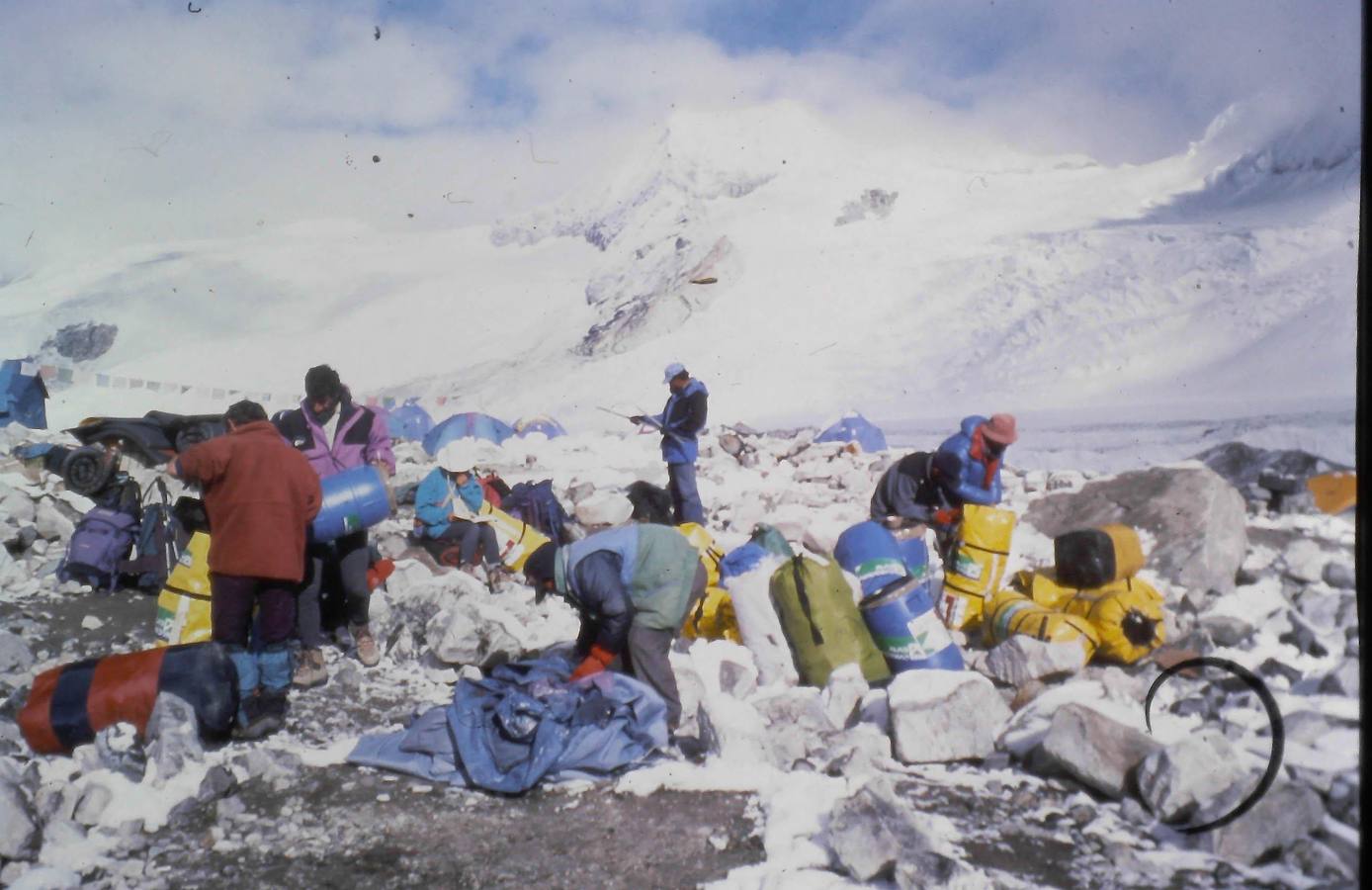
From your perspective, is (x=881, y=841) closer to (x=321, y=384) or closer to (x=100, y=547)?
(x=321, y=384)

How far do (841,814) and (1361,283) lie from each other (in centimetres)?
220

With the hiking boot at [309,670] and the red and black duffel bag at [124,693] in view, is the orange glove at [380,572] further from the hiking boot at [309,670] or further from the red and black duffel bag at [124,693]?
the red and black duffel bag at [124,693]

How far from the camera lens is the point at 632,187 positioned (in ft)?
96.6

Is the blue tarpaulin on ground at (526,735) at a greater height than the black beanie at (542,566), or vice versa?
the black beanie at (542,566)

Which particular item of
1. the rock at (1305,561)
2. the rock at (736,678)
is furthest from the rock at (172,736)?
the rock at (1305,561)

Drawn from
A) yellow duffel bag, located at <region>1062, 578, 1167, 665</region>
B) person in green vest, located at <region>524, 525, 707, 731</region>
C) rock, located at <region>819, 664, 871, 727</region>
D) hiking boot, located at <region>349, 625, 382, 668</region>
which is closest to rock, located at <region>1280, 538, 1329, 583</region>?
yellow duffel bag, located at <region>1062, 578, 1167, 665</region>

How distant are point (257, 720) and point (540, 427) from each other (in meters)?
9.77

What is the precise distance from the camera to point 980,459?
17.6ft

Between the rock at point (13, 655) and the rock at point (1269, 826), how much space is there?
505cm

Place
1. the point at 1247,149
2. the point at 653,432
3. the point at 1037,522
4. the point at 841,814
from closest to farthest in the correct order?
the point at 841,814
the point at 1037,522
the point at 653,432
the point at 1247,149

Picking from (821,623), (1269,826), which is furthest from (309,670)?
(1269,826)

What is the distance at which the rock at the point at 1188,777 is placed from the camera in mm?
2824

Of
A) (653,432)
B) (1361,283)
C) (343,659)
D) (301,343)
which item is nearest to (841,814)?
(1361,283)

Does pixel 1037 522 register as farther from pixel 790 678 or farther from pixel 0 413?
pixel 0 413
